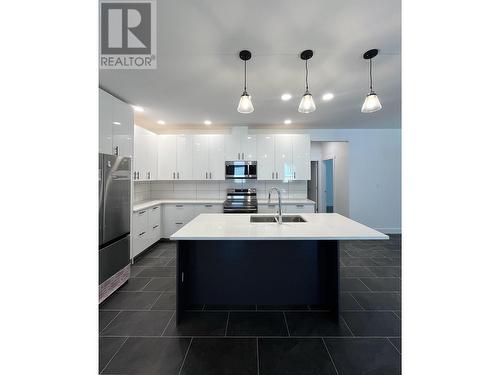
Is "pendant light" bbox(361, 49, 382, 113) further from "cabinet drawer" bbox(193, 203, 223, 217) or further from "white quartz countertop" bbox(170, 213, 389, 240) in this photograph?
"cabinet drawer" bbox(193, 203, 223, 217)

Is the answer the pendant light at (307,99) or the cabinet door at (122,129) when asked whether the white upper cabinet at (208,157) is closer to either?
the cabinet door at (122,129)

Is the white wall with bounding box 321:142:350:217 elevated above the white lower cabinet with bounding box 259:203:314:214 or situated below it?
above

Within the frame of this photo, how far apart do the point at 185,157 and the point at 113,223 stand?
244cm

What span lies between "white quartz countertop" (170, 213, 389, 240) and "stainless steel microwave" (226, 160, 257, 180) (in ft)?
7.58

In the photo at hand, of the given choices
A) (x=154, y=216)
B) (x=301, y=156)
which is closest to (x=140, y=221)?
(x=154, y=216)

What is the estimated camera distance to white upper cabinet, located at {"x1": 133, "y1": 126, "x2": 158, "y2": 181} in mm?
3761

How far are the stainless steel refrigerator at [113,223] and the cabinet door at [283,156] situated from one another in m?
2.96

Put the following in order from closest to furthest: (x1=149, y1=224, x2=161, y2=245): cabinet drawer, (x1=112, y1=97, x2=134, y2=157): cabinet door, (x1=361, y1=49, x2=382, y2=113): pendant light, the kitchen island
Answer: (x1=361, y1=49, x2=382, y2=113): pendant light < the kitchen island < (x1=112, y1=97, x2=134, y2=157): cabinet door < (x1=149, y1=224, x2=161, y2=245): cabinet drawer

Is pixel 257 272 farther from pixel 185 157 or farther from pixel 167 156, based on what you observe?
pixel 167 156

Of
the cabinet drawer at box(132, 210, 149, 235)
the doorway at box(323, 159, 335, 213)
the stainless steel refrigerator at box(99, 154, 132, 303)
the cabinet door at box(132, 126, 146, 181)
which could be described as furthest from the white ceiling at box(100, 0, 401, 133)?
the doorway at box(323, 159, 335, 213)

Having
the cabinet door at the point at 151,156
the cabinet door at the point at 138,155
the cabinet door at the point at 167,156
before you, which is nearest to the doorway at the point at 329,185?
the cabinet door at the point at 167,156
